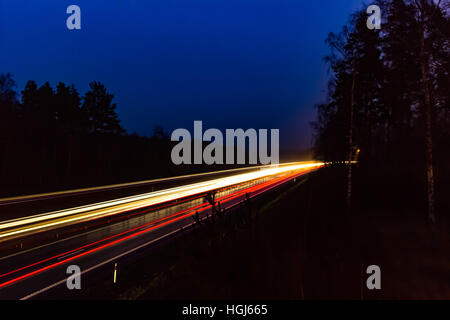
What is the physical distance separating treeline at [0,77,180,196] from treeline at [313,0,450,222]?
1272 inches

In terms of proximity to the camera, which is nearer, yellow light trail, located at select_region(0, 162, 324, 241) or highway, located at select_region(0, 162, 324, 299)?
highway, located at select_region(0, 162, 324, 299)

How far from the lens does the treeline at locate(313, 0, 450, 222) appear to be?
10789 millimetres

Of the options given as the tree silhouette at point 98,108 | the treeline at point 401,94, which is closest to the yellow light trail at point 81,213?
the treeline at point 401,94

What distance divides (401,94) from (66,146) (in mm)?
46577

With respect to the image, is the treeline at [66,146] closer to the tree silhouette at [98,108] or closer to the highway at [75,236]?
the tree silhouette at [98,108]

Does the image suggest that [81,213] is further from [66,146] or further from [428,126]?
[66,146]

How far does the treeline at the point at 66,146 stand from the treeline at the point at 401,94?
106ft

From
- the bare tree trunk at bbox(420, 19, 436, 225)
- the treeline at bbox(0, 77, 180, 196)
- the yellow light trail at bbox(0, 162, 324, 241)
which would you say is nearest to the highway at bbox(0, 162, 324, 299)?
the yellow light trail at bbox(0, 162, 324, 241)

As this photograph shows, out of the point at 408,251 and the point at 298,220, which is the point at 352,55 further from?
the point at 408,251

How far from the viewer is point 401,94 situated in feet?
45.0

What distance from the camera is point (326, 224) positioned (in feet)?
38.3

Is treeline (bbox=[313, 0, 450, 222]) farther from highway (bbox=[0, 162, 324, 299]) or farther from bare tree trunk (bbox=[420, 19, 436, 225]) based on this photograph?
highway (bbox=[0, 162, 324, 299])
